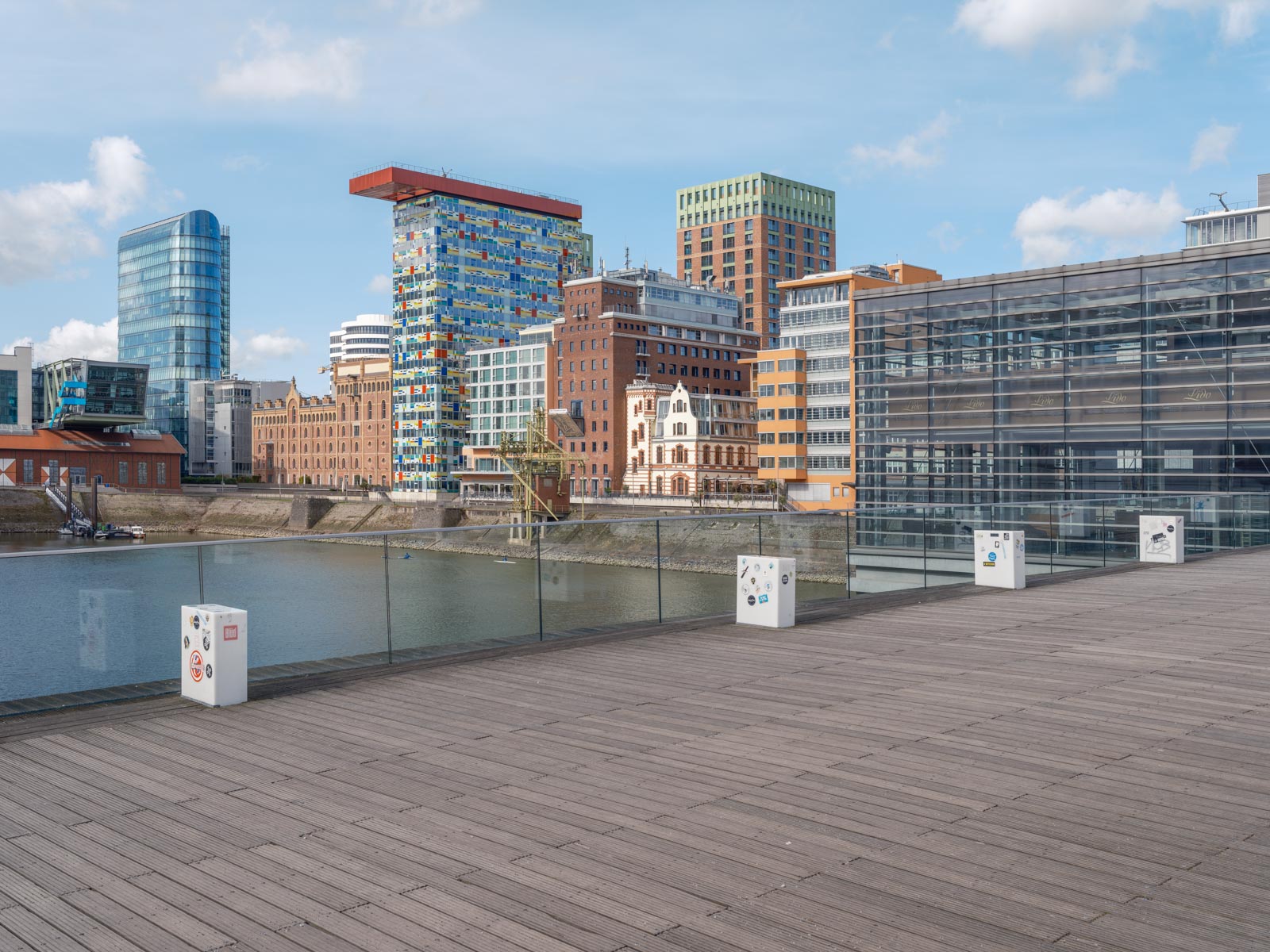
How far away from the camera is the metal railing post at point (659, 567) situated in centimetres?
1353

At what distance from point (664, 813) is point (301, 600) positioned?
18.8 feet

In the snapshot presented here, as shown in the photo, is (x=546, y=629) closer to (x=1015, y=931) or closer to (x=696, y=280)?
(x=1015, y=931)

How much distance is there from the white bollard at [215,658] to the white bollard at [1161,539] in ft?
59.4

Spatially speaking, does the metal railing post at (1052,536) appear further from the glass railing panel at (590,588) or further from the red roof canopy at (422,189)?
the red roof canopy at (422,189)

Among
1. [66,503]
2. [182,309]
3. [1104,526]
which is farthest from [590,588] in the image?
[182,309]

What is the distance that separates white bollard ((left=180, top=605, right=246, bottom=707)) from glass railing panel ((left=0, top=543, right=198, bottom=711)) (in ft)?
1.39

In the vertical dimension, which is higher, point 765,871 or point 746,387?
point 746,387

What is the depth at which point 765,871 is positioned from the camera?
5.11 metres

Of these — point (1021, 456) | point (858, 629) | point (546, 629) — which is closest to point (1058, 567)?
point (858, 629)

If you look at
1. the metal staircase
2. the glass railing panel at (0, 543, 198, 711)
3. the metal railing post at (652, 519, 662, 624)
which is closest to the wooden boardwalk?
the glass railing panel at (0, 543, 198, 711)

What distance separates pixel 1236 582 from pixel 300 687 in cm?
1520

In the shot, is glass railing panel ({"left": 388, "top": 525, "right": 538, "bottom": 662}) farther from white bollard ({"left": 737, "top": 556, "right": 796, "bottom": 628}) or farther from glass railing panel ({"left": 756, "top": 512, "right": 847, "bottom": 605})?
glass railing panel ({"left": 756, "top": 512, "right": 847, "bottom": 605})

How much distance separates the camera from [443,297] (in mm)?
137500

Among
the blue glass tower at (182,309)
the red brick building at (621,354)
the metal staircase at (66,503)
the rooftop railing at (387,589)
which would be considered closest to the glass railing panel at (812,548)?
the rooftop railing at (387,589)
